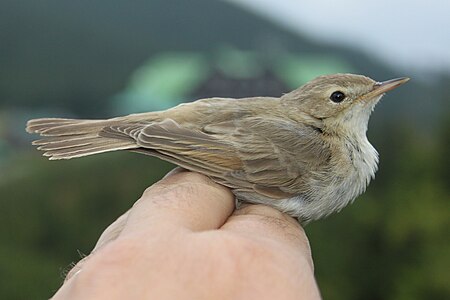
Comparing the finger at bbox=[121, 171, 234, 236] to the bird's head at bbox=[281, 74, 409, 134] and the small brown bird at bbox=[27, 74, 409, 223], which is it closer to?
the small brown bird at bbox=[27, 74, 409, 223]

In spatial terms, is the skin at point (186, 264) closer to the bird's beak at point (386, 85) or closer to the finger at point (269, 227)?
the finger at point (269, 227)

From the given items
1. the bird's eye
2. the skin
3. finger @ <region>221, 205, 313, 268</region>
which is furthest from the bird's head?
the skin

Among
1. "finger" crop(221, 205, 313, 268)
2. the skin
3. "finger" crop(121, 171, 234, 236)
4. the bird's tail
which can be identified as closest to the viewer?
the skin

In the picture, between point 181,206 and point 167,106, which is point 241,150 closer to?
point 181,206

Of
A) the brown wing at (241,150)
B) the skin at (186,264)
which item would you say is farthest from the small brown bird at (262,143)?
the skin at (186,264)

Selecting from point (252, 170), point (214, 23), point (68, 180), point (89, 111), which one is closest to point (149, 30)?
point (214, 23)

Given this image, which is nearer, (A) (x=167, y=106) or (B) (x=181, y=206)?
(B) (x=181, y=206)

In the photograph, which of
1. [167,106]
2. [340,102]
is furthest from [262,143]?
[167,106]
